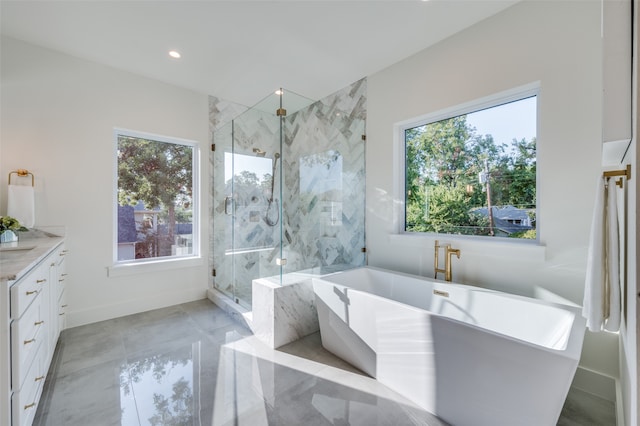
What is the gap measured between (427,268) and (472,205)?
724mm

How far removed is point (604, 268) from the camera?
4.05 feet

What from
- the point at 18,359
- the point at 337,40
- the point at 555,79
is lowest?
the point at 18,359

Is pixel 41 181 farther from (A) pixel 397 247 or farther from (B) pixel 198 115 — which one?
(A) pixel 397 247

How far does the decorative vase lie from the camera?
2.19m

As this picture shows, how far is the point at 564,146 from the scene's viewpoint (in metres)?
1.89

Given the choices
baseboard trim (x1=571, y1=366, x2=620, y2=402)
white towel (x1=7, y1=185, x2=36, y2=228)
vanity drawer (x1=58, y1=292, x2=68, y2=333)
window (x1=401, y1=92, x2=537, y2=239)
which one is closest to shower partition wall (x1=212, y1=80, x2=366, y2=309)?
window (x1=401, y1=92, x2=537, y2=239)

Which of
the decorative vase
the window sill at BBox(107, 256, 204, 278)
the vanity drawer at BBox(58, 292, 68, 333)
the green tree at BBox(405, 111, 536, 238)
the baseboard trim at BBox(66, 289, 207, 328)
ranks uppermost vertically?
the green tree at BBox(405, 111, 536, 238)

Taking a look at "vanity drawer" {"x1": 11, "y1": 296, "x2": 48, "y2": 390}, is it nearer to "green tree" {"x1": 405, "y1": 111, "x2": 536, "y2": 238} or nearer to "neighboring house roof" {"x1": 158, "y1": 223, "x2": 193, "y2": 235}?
"neighboring house roof" {"x1": 158, "y1": 223, "x2": 193, "y2": 235}

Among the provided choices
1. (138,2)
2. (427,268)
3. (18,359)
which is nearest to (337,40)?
(138,2)

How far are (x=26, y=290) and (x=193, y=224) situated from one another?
7.81ft

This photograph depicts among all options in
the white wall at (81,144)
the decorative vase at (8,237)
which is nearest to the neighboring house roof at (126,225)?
the white wall at (81,144)

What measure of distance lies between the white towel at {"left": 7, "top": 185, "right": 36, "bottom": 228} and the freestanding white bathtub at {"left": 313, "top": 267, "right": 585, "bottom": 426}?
2.72 m

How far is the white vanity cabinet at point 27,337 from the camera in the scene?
1.17m

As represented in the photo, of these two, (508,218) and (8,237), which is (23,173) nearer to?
(8,237)
